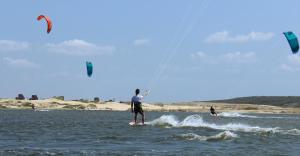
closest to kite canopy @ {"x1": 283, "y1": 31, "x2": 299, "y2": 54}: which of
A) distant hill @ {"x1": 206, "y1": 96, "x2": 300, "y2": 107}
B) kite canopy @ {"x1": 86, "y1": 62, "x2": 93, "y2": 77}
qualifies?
kite canopy @ {"x1": 86, "y1": 62, "x2": 93, "y2": 77}

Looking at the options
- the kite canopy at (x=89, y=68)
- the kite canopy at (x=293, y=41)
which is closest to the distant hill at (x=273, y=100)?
the kite canopy at (x=89, y=68)

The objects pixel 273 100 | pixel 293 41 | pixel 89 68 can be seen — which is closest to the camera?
pixel 293 41

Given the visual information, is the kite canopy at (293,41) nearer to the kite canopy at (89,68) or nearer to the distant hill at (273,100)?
the kite canopy at (89,68)

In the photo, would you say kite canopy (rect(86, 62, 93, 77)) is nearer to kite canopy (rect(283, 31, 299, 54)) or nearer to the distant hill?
kite canopy (rect(283, 31, 299, 54))

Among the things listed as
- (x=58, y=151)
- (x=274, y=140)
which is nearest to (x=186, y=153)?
(x=58, y=151)

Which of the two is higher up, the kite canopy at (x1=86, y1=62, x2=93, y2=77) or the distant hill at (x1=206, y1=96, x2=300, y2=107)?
the distant hill at (x1=206, y1=96, x2=300, y2=107)

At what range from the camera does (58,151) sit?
17.9 meters

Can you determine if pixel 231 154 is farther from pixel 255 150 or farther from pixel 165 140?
pixel 165 140

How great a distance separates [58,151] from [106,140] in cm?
386

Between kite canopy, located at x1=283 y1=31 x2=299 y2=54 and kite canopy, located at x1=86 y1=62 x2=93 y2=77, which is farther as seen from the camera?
kite canopy, located at x1=86 y1=62 x2=93 y2=77

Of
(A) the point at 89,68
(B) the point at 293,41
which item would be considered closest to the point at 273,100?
(A) the point at 89,68

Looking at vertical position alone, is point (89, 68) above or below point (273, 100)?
below

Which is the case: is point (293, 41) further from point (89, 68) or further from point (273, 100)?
point (273, 100)

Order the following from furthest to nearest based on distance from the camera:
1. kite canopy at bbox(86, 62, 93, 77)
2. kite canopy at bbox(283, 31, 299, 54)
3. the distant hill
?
the distant hill
kite canopy at bbox(86, 62, 93, 77)
kite canopy at bbox(283, 31, 299, 54)
